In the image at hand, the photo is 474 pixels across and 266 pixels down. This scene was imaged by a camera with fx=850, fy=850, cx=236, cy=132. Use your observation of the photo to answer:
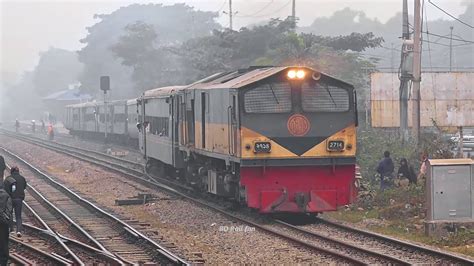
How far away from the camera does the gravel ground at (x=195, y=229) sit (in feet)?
43.4

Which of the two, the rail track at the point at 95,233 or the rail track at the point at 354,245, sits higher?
the rail track at the point at 354,245

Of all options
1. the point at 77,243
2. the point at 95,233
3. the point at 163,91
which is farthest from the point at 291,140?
the point at 163,91

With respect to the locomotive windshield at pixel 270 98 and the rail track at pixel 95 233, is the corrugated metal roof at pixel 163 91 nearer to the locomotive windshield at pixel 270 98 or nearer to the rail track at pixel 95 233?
the rail track at pixel 95 233

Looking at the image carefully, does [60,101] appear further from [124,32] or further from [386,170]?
[386,170]

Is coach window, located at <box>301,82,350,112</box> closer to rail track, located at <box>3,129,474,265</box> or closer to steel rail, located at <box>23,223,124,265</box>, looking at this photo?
rail track, located at <box>3,129,474,265</box>

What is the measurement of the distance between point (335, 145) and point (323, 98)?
0.96 meters

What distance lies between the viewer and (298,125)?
16.4 meters

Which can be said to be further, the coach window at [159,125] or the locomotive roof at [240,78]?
the coach window at [159,125]

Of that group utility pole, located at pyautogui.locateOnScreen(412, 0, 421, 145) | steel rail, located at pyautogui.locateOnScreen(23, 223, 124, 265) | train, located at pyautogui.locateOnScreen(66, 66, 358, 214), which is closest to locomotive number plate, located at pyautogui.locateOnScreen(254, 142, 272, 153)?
train, located at pyautogui.locateOnScreen(66, 66, 358, 214)

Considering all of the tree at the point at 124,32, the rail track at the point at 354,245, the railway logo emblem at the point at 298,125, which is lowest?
the rail track at the point at 354,245

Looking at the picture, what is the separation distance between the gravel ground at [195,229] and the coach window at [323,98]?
8.90 ft

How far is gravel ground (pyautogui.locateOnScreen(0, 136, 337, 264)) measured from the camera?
13.2 meters

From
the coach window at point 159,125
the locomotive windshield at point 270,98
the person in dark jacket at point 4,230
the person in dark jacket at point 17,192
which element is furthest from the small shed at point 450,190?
the coach window at point 159,125

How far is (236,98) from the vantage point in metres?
16.4
